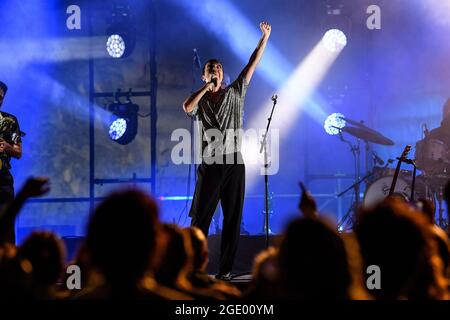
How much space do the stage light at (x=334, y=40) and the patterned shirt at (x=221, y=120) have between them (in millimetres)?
5225

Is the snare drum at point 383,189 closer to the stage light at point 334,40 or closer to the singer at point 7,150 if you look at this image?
the stage light at point 334,40

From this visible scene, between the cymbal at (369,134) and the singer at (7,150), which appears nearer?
the singer at (7,150)

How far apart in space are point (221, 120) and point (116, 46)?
4.41 meters

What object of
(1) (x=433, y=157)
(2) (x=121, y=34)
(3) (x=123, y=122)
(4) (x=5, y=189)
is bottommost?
(4) (x=5, y=189)

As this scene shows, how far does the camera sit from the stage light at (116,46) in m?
9.15

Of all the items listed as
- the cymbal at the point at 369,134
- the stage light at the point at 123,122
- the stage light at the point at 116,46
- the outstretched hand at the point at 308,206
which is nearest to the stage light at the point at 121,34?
the stage light at the point at 116,46

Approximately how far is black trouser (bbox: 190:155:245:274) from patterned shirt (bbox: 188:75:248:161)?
16 centimetres

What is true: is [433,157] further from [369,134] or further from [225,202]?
[225,202]

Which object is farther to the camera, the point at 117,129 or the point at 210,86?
the point at 117,129

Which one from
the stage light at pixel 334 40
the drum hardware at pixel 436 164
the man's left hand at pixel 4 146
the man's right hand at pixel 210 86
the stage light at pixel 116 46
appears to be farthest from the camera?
the stage light at pixel 334 40

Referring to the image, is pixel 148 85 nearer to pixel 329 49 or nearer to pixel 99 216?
pixel 329 49

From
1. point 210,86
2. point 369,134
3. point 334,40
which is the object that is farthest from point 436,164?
point 210,86

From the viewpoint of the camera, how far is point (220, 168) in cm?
533

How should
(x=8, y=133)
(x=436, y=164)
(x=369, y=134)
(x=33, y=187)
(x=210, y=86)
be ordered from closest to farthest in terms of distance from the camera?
(x=33, y=187), (x=210, y=86), (x=8, y=133), (x=436, y=164), (x=369, y=134)
